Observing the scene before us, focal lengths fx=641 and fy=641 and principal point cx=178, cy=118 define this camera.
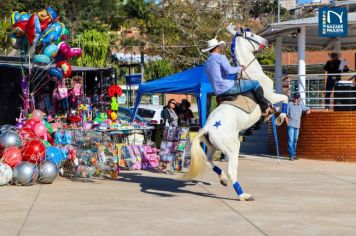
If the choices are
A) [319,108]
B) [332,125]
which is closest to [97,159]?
[332,125]

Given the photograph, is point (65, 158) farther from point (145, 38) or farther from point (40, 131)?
point (145, 38)

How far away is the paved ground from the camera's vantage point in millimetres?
8242

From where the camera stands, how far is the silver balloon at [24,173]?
12.0 m

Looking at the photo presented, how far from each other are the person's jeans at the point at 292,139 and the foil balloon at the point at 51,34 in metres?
6.82

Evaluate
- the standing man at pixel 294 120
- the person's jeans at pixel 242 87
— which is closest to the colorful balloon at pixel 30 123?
the person's jeans at pixel 242 87

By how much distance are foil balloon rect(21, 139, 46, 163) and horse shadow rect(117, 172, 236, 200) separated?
1834 mm

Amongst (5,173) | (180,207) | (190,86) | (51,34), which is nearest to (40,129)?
(5,173)

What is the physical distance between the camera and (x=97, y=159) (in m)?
13.3

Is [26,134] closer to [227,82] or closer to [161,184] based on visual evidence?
[161,184]

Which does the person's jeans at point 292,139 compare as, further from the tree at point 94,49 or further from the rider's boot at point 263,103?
the tree at point 94,49

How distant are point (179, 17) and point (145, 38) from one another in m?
7.43

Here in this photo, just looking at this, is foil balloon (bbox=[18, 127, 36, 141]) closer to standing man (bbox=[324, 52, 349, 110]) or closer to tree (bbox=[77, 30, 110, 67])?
standing man (bbox=[324, 52, 349, 110])

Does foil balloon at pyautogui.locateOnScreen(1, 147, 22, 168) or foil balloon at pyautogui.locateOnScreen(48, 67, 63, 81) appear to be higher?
foil balloon at pyautogui.locateOnScreen(48, 67, 63, 81)

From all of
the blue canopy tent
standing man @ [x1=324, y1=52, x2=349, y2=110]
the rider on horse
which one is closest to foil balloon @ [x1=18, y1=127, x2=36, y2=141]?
the rider on horse
